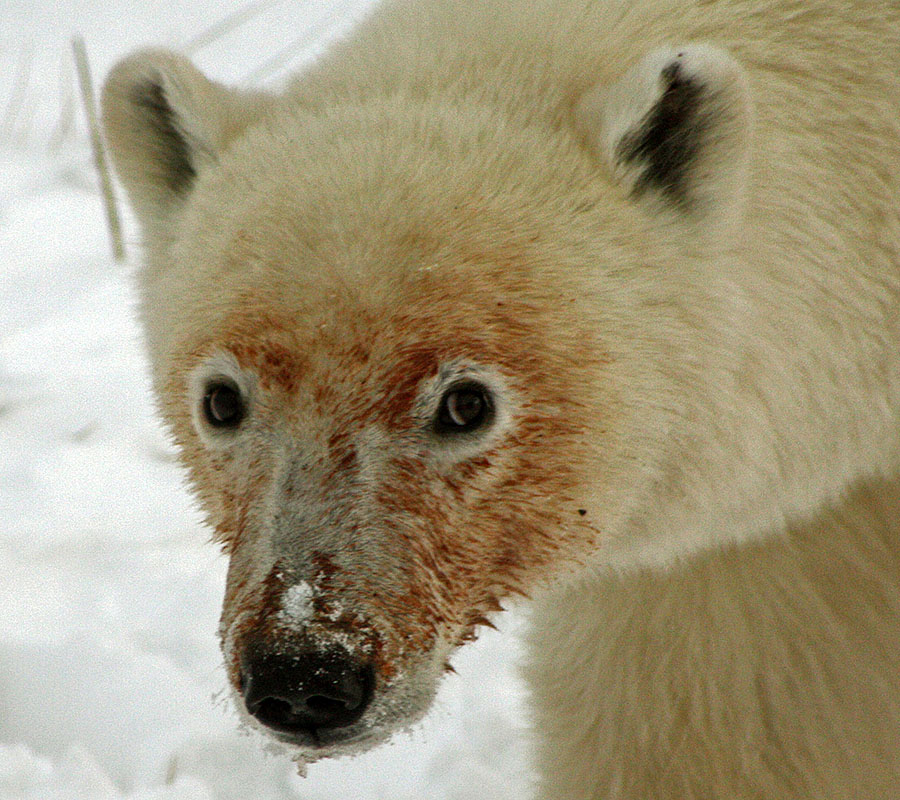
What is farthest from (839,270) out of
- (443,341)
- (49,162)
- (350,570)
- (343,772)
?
(49,162)

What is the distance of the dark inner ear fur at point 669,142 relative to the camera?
2.41 meters

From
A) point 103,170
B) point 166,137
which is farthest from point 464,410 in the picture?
point 103,170

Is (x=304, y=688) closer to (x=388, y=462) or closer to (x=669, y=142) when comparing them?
(x=388, y=462)

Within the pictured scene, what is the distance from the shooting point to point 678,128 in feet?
8.18

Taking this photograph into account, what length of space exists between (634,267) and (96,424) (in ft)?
11.3

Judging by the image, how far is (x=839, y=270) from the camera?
2.65m

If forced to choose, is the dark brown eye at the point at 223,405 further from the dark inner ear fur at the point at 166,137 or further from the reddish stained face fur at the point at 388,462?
the dark inner ear fur at the point at 166,137

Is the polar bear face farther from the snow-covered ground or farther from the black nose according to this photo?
the snow-covered ground

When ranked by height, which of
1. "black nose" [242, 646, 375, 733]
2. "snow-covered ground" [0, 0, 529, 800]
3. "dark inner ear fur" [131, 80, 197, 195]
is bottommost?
"snow-covered ground" [0, 0, 529, 800]

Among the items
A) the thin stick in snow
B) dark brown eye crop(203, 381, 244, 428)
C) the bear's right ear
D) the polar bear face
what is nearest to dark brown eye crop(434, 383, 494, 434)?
the polar bear face

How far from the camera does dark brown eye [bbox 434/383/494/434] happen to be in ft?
7.68

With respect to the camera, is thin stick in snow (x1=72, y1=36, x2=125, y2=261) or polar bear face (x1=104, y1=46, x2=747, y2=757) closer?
polar bear face (x1=104, y1=46, x2=747, y2=757)

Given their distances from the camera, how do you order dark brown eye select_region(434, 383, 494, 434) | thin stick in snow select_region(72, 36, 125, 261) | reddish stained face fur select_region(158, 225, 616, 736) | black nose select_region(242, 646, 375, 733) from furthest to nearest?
thin stick in snow select_region(72, 36, 125, 261)
dark brown eye select_region(434, 383, 494, 434)
reddish stained face fur select_region(158, 225, 616, 736)
black nose select_region(242, 646, 375, 733)

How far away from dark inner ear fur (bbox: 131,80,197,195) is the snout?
1.16 metres
